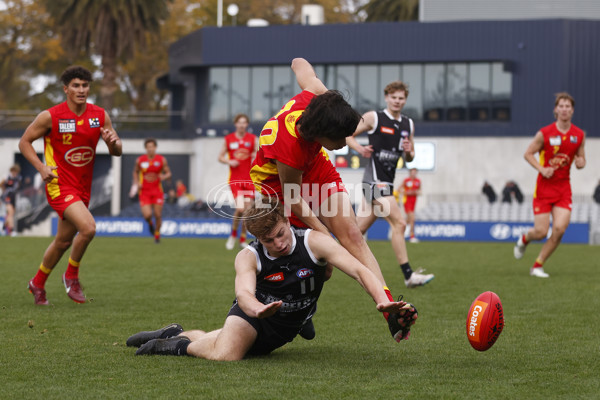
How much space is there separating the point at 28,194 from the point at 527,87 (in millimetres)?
20751

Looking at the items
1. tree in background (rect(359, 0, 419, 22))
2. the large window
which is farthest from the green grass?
tree in background (rect(359, 0, 419, 22))

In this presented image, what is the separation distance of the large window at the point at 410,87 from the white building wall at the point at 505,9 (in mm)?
3133

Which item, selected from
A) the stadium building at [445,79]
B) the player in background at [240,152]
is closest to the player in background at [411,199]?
the stadium building at [445,79]

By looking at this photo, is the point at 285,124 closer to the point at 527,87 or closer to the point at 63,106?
the point at 63,106

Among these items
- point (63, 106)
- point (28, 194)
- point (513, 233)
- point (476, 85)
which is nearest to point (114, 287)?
point (63, 106)

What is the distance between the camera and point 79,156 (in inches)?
379

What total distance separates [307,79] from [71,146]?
10.7 ft

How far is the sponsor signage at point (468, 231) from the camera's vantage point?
2803cm

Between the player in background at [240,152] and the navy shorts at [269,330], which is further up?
the player in background at [240,152]

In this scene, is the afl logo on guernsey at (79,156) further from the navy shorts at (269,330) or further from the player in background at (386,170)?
the navy shorts at (269,330)

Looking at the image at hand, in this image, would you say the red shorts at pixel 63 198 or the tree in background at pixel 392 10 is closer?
the red shorts at pixel 63 198

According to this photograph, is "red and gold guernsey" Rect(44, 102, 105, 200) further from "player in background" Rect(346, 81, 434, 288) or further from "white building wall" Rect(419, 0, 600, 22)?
"white building wall" Rect(419, 0, 600, 22)

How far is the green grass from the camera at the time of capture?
17.4 feet

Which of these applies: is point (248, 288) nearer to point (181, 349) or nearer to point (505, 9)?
point (181, 349)
